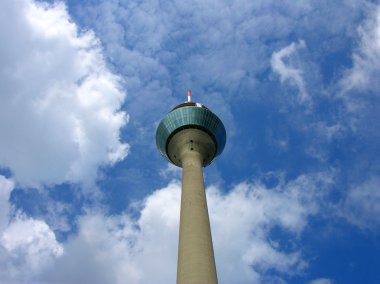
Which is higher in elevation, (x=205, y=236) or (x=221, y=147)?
(x=221, y=147)

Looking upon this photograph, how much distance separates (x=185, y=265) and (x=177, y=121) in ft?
90.5

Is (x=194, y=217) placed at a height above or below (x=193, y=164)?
below

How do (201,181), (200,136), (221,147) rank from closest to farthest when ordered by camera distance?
(201,181) → (200,136) → (221,147)

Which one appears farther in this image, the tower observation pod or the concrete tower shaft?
the tower observation pod

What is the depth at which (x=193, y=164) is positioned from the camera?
5709 centimetres

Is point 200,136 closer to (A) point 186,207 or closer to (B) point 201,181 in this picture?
(B) point 201,181

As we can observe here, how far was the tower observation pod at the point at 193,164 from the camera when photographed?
43094 millimetres

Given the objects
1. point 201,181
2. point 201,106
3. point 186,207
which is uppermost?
point 201,106

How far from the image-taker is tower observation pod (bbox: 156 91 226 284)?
43.1 meters

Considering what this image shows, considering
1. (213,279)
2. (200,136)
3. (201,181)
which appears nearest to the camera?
(213,279)

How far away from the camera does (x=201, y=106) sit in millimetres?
67188

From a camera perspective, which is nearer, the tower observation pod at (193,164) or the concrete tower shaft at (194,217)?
the concrete tower shaft at (194,217)

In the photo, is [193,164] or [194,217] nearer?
[194,217]

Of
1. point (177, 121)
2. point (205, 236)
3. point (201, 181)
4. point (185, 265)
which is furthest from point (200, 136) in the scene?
point (185, 265)
